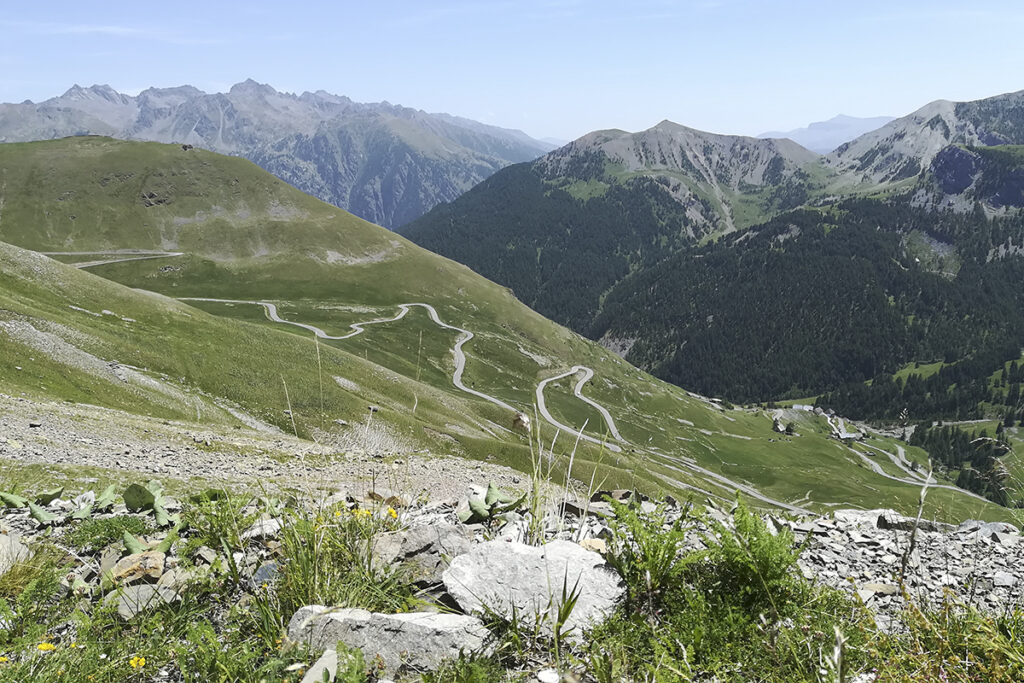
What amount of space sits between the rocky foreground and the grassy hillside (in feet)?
97.2

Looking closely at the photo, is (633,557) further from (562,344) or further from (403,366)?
(562,344)

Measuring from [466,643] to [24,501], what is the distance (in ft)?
35.9

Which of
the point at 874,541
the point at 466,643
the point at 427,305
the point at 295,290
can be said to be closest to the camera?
the point at 466,643

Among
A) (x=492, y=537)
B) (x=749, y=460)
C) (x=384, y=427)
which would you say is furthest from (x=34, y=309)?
(x=749, y=460)

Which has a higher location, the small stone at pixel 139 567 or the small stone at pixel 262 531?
the small stone at pixel 262 531

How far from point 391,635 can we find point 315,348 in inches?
2553

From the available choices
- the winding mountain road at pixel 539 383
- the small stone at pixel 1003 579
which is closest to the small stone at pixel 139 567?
the small stone at pixel 1003 579

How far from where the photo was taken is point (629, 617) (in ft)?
19.3

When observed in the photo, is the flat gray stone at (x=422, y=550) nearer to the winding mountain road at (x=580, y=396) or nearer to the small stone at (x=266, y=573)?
the small stone at (x=266, y=573)

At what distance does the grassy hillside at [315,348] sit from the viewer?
4938 centimetres

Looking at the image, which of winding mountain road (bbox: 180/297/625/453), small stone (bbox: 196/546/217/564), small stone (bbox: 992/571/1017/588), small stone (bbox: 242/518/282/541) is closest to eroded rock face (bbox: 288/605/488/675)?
small stone (bbox: 242/518/282/541)

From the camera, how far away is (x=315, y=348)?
66188 mm

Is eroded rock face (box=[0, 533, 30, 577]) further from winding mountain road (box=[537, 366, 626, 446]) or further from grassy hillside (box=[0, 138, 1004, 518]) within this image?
winding mountain road (box=[537, 366, 626, 446])

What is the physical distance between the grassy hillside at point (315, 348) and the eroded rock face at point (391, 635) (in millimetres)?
33296
